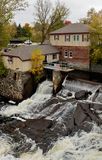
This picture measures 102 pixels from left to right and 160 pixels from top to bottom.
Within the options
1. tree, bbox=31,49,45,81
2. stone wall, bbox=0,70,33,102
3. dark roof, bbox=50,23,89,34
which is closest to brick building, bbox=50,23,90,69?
dark roof, bbox=50,23,89,34

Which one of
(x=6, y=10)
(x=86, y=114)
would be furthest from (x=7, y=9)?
(x=86, y=114)

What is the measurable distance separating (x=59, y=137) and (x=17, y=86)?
1267cm

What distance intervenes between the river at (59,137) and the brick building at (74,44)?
6438 mm

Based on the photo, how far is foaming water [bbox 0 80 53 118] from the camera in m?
30.9

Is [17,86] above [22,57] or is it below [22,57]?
below

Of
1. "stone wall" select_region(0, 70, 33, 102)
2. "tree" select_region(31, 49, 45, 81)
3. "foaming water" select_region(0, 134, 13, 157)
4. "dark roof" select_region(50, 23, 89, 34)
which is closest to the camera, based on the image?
"foaming water" select_region(0, 134, 13, 157)

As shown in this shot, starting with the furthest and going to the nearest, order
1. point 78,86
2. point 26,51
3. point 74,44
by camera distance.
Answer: point 74,44
point 26,51
point 78,86

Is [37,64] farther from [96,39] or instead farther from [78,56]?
[96,39]

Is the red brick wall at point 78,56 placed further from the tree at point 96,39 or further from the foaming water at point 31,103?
the foaming water at point 31,103

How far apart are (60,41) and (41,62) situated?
6.67 meters

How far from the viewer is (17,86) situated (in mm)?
35375

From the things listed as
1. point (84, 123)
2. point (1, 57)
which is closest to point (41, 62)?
point (1, 57)

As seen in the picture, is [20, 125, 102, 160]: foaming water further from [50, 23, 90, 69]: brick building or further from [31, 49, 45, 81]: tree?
[50, 23, 90, 69]: brick building

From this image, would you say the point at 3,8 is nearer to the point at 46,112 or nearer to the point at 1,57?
the point at 1,57
